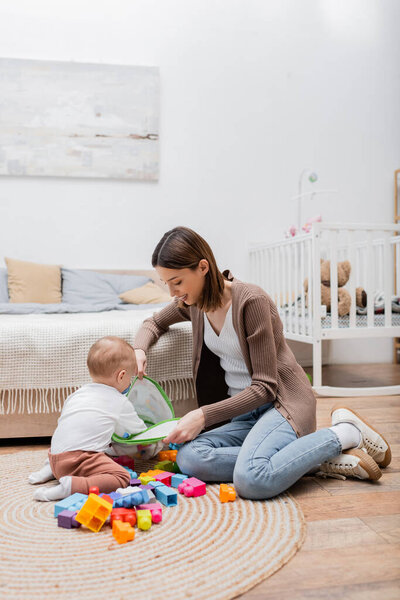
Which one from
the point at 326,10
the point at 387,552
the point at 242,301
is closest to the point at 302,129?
the point at 326,10

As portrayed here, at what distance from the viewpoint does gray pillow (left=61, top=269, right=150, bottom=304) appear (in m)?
2.94

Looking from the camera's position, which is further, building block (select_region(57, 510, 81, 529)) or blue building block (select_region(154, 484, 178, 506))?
blue building block (select_region(154, 484, 178, 506))

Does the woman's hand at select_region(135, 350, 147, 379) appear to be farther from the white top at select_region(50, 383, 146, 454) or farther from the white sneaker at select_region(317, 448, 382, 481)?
the white sneaker at select_region(317, 448, 382, 481)

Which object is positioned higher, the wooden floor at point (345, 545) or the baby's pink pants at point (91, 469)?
the baby's pink pants at point (91, 469)

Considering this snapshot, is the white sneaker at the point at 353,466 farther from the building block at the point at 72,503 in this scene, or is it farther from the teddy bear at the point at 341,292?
the teddy bear at the point at 341,292

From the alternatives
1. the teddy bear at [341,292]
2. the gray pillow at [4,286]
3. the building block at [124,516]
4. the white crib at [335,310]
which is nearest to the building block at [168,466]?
the building block at [124,516]

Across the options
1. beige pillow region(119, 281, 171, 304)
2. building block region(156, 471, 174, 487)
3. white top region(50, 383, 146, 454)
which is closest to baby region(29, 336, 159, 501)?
white top region(50, 383, 146, 454)

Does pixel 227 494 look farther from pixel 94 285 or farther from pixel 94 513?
pixel 94 285

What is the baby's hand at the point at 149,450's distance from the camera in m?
1.57

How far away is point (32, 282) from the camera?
294cm

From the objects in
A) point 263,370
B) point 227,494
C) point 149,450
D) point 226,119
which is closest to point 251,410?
point 263,370

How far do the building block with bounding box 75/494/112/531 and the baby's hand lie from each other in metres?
0.45

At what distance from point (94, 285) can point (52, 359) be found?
52.7 inches

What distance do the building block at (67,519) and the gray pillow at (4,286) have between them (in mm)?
1956
